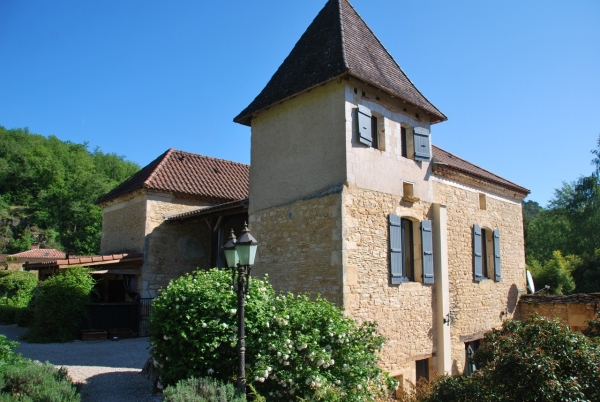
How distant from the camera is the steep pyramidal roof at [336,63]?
968cm

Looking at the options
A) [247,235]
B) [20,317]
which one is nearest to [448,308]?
[247,235]

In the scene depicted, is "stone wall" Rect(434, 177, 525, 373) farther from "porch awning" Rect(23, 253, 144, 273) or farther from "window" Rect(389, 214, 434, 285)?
"porch awning" Rect(23, 253, 144, 273)

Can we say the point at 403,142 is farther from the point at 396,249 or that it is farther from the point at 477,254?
the point at 477,254

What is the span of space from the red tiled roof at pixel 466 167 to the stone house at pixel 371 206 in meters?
0.09

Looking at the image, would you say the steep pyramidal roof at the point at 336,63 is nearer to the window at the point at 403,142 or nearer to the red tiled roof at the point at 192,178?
the window at the point at 403,142

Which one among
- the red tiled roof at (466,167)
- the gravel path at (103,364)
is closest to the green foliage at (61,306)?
the gravel path at (103,364)

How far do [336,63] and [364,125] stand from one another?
1.45m

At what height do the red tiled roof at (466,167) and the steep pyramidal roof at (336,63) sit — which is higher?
the steep pyramidal roof at (336,63)

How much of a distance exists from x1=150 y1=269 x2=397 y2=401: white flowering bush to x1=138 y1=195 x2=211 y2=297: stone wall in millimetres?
8176

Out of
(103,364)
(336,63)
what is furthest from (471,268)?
(103,364)

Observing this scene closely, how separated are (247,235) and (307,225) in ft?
12.0

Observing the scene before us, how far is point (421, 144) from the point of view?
35.8 feet

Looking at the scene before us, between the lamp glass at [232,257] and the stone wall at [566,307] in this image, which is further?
the stone wall at [566,307]

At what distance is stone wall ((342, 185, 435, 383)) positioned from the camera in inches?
346
